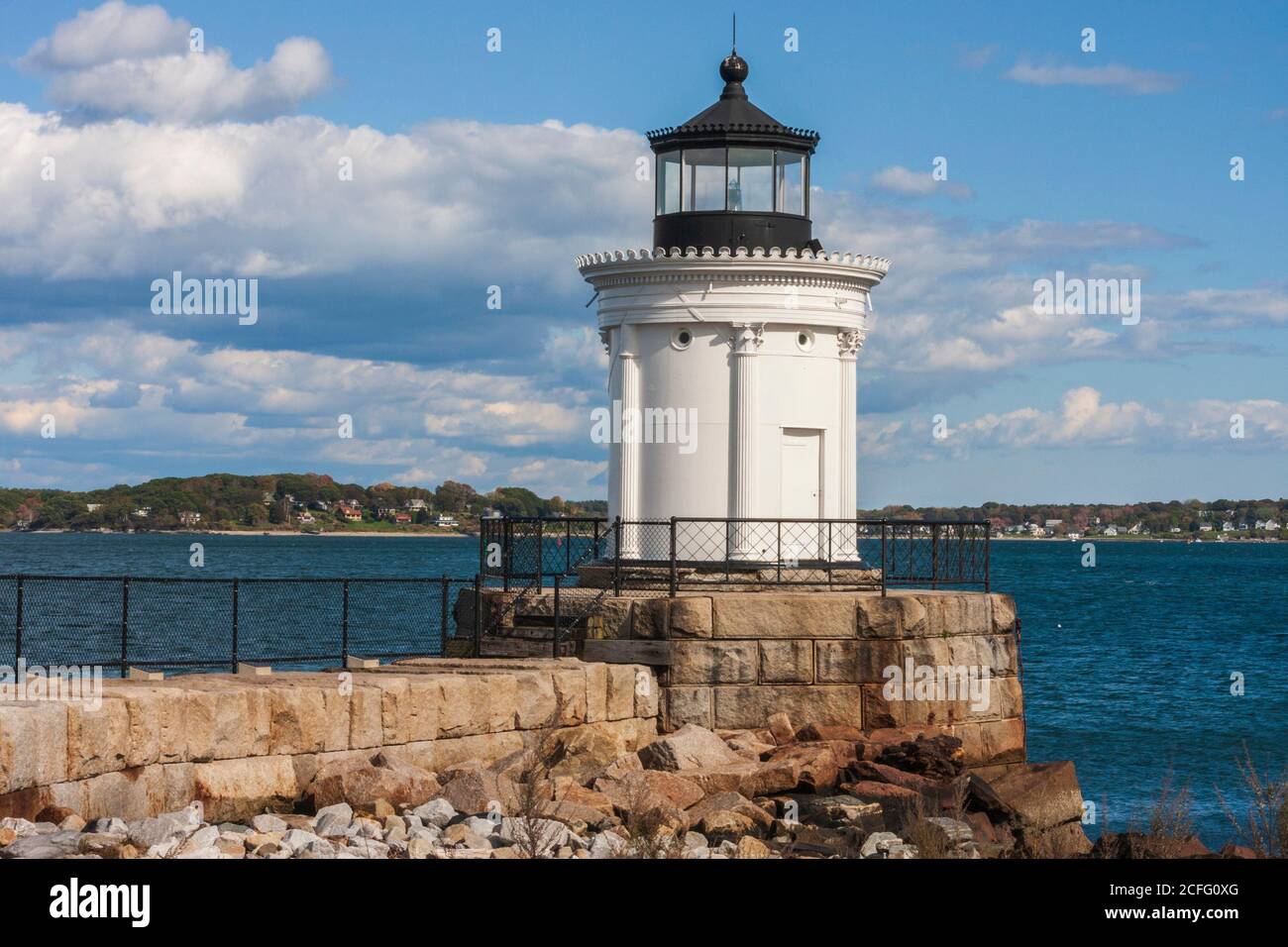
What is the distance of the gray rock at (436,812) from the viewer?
13000 mm

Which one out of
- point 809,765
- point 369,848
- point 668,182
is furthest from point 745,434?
point 369,848

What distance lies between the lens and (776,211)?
19750 mm

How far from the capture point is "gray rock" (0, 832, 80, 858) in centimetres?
1044

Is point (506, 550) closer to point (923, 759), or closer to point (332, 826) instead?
point (923, 759)

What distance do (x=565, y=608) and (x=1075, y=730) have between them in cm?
1519

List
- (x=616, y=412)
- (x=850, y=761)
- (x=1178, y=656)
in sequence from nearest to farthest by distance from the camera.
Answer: (x=850, y=761), (x=616, y=412), (x=1178, y=656)

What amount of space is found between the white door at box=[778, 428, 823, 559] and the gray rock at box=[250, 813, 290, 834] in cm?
762

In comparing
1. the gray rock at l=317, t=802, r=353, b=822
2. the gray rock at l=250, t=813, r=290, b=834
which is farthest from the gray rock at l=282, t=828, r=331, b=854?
the gray rock at l=317, t=802, r=353, b=822

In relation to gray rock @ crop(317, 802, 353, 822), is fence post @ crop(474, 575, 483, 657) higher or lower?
higher

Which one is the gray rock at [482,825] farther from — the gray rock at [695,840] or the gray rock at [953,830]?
the gray rock at [953,830]

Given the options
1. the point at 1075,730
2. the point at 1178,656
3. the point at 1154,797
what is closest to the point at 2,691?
the point at 1154,797

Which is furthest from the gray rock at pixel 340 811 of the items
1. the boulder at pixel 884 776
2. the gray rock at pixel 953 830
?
the boulder at pixel 884 776

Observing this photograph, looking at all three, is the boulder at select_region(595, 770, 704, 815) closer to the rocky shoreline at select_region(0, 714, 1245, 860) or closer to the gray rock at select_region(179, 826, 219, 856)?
the rocky shoreline at select_region(0, 714, 1245, 860)
